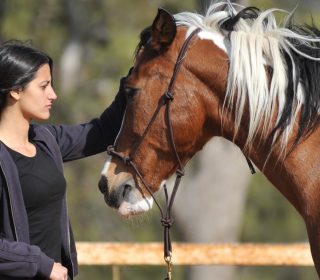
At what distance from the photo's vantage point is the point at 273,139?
133 inches

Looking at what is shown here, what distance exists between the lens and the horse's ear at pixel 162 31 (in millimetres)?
3412

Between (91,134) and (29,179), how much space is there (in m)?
0.61

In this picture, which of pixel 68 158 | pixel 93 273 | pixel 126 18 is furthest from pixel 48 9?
pixel 68 158

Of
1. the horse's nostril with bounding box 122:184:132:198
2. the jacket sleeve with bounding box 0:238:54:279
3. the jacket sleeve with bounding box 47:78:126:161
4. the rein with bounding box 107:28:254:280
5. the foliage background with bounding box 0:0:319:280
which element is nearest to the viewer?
the jacket sleeve with bounding box 0:238:54:279

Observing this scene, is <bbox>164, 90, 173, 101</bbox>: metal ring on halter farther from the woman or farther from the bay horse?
the woman

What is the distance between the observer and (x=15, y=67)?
342cm

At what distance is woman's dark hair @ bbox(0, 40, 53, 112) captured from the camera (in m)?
3.41

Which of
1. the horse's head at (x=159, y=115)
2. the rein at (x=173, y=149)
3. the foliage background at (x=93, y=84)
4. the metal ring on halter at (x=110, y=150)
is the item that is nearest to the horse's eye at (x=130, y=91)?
the horse's head at (x=159, y=115)

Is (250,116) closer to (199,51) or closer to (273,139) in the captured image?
(273,139)

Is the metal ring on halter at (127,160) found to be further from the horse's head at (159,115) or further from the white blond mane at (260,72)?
the white blond mane at (260,72)

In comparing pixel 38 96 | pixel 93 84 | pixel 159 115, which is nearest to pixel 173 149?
pixel 159 115

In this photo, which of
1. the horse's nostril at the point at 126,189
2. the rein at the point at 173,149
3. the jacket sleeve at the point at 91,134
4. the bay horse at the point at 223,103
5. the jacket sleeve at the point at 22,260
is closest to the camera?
the jacket sleeve at the point at 22,260

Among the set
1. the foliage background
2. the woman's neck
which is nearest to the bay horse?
the woman's neck

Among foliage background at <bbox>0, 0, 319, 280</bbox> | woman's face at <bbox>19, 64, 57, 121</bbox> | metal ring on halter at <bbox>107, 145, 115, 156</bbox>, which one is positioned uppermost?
woman's face at <bbox>19, 64, 57, 121</bbox>
